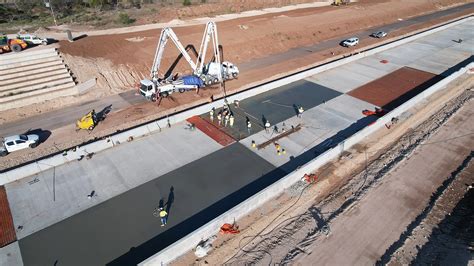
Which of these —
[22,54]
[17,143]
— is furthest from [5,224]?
[22,54]

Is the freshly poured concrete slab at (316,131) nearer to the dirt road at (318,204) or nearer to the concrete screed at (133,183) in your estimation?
the concrete screed at (133,183)

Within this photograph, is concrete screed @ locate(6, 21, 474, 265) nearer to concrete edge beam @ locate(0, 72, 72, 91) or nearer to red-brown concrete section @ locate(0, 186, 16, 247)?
red-brown concrete section @ locate(0, 186, 16, 247)

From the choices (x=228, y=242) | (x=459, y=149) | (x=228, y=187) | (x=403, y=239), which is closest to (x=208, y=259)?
(x=228, y=242)

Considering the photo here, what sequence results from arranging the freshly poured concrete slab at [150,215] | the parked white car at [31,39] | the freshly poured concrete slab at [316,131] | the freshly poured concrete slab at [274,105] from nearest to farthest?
1. the freshly poured concrete slab at [150,215]
2. the freshly poured concrete slab at [316,131]
3. the freshly poured concrete slab at [274,105]
4. the parked white car at [31,39]

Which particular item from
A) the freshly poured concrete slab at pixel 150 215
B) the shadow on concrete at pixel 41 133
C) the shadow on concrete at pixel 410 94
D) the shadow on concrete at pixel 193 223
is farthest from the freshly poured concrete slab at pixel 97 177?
the shadow on concrete at pixel 410 94

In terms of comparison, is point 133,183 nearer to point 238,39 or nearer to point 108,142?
point 108,142

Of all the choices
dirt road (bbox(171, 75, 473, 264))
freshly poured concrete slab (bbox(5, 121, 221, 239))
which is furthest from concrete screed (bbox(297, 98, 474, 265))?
freshly poured concrete slab (bbox(5, 121, 221, 239))

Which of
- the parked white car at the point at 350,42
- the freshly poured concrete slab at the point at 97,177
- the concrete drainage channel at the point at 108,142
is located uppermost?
the parked white car at the point at 350,42
